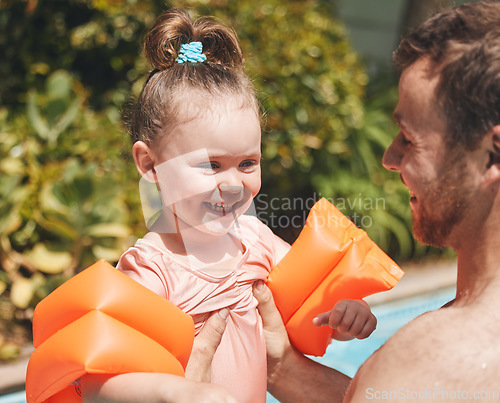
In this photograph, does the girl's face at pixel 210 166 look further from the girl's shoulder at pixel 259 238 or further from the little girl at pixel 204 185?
the girl's shoulder at pixel 259 238

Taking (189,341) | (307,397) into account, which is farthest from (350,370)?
(189,341)

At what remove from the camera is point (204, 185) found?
74.0 inches

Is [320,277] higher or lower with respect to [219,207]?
lower

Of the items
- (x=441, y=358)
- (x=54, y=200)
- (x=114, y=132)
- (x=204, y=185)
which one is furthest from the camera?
(x=114, y=132)

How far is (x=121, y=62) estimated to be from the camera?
514cm

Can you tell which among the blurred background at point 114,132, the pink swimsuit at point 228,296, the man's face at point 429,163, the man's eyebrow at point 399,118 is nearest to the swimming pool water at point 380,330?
the blurred background at point 114,132

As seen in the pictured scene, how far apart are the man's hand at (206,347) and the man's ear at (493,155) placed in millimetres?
986

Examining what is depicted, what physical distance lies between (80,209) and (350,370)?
7.69ft

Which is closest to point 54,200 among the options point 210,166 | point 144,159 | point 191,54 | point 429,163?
point 144,159

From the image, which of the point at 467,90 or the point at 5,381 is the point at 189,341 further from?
the point at 5,381

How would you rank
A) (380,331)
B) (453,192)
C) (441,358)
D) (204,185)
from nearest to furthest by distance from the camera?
(441,358)
(453,192)
(204,185)
(380,331)

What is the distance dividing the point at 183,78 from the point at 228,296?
2.54ft

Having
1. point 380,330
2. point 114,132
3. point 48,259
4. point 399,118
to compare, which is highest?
point 399,118

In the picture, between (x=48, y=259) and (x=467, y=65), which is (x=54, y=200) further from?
(x=467, y=65)
